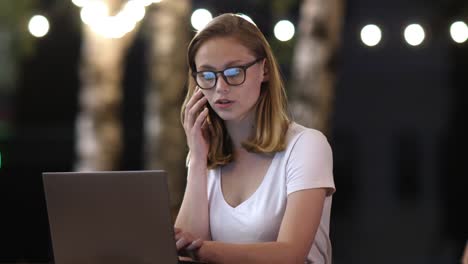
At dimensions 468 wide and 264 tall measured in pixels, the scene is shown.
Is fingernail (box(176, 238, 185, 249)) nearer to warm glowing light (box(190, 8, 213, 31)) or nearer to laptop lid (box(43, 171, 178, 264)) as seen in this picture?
laptop lid (box(43, 171, 178, 264))

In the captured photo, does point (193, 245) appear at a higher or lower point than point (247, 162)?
lower

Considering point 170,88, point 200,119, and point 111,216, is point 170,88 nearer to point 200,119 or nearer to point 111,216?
point 200,119

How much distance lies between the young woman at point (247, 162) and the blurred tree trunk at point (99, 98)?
4452 mm

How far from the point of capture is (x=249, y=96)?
9.03ft

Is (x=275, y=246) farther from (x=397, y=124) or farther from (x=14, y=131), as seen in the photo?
(x=397, y=124)

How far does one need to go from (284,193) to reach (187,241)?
280mm

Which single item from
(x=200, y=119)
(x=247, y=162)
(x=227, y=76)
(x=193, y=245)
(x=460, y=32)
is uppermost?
(x=460, y=32)

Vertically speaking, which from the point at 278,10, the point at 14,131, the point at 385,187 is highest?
the point at 278,10

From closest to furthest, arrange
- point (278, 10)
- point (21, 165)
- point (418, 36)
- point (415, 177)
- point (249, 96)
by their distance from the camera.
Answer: point (249, 96)
point (418, 36)
point (278, 10)
point (21, 165)
point (415, 177)

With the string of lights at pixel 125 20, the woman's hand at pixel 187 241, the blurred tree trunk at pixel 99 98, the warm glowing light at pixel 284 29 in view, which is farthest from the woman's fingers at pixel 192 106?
the warm glowing light at pixel 284 29

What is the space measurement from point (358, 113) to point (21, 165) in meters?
4.82

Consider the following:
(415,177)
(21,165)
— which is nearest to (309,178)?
(21,165)

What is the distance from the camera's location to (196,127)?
291 centimetres

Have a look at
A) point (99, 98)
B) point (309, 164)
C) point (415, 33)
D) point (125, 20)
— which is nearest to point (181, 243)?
point (309, 164)
